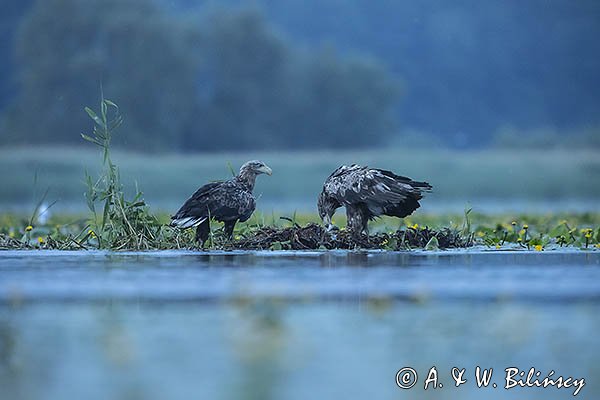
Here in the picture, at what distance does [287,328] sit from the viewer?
8609 millimetres

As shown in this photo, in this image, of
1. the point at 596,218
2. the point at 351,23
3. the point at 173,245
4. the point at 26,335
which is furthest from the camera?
the point at 351,23

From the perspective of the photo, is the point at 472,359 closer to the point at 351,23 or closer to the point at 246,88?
the point at 246,88

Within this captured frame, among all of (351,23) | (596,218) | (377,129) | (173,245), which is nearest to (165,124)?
(377,129)

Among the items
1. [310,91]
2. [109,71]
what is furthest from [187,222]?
[310,91]

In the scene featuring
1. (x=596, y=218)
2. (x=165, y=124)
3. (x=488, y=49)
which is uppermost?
(x=488, y=49)

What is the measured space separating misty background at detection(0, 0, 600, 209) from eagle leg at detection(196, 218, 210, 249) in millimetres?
26166

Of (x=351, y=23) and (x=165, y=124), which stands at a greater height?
(x=351, y=23)

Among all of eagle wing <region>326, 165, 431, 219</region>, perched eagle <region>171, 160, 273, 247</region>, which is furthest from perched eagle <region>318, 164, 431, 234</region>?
perched eagle <region>171, 160, 273, 247</region>

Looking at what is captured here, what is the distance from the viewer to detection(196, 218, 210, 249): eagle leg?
1396cm

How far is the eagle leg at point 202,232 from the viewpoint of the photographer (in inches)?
549

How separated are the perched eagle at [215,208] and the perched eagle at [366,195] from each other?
0.78 m

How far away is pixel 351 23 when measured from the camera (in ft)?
336

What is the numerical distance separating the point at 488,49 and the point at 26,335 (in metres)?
97.2

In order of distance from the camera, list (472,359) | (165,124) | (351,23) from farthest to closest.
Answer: (351,23) < (165,124) < (472,359)
